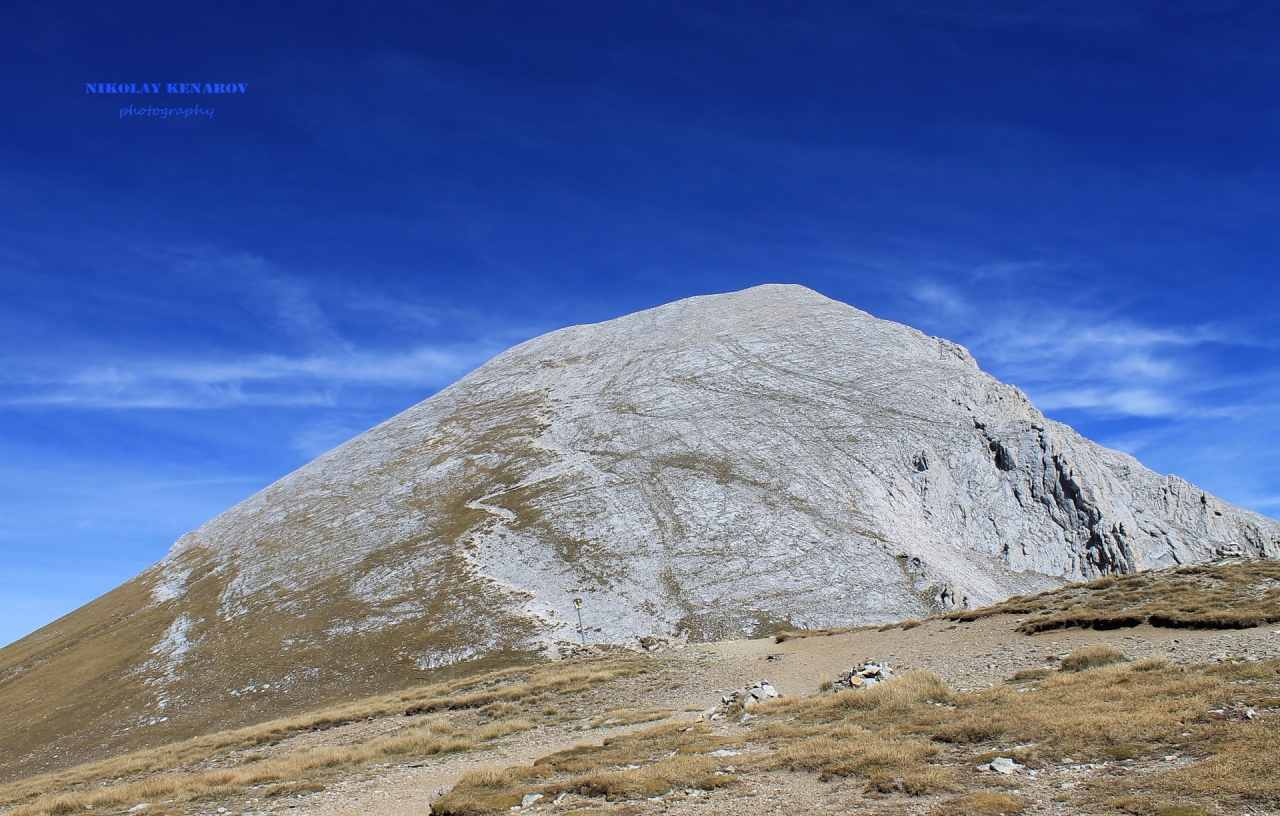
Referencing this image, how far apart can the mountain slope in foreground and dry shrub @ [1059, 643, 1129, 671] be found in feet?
130

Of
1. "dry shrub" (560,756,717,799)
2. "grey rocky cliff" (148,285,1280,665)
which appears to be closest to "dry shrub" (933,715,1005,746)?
"dry shrub" (560,756,717,799)

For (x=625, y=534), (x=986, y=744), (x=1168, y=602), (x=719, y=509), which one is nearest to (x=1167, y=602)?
(x=1168, y=602)

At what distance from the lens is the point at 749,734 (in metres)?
20.1

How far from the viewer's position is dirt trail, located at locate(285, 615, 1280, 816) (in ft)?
61.2

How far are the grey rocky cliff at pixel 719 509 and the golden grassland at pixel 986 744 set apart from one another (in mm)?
41321

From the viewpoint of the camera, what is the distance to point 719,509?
78.5 meters

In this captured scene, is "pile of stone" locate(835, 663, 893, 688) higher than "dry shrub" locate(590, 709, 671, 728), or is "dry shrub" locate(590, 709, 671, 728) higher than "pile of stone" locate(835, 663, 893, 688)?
"pile of stone" locate(835, 663, 893, 688)

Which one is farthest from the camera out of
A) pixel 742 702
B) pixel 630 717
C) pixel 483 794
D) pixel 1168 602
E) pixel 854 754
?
pixel 630 717

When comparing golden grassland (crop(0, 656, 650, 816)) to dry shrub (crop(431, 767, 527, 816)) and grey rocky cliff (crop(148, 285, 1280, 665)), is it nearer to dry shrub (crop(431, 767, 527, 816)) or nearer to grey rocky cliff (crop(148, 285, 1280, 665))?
dry shrub (crop(431, 767, 527, 816))

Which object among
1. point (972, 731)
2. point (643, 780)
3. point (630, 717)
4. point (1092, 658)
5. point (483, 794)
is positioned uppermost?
point (1092, 658)

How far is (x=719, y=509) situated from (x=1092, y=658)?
57510mm

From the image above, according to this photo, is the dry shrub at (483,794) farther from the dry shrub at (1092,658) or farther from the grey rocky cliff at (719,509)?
the grey rocky cliff at (719,509)

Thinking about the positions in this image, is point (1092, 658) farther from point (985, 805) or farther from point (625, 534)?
point (625, 534)

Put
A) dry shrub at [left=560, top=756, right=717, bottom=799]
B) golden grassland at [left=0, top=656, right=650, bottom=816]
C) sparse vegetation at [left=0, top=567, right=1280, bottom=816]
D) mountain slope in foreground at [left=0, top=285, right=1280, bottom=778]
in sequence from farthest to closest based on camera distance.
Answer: mountain slope in foreground at [left=0, top=285, right=1280, bottom=778], golden grassland at [left=0, top=656, right=650, bottom=816], dry shrub at [left=560, top=756, right=717, bottom=799], sparse vegetation at [left=0, top=567, right=1280, bottom=816]
